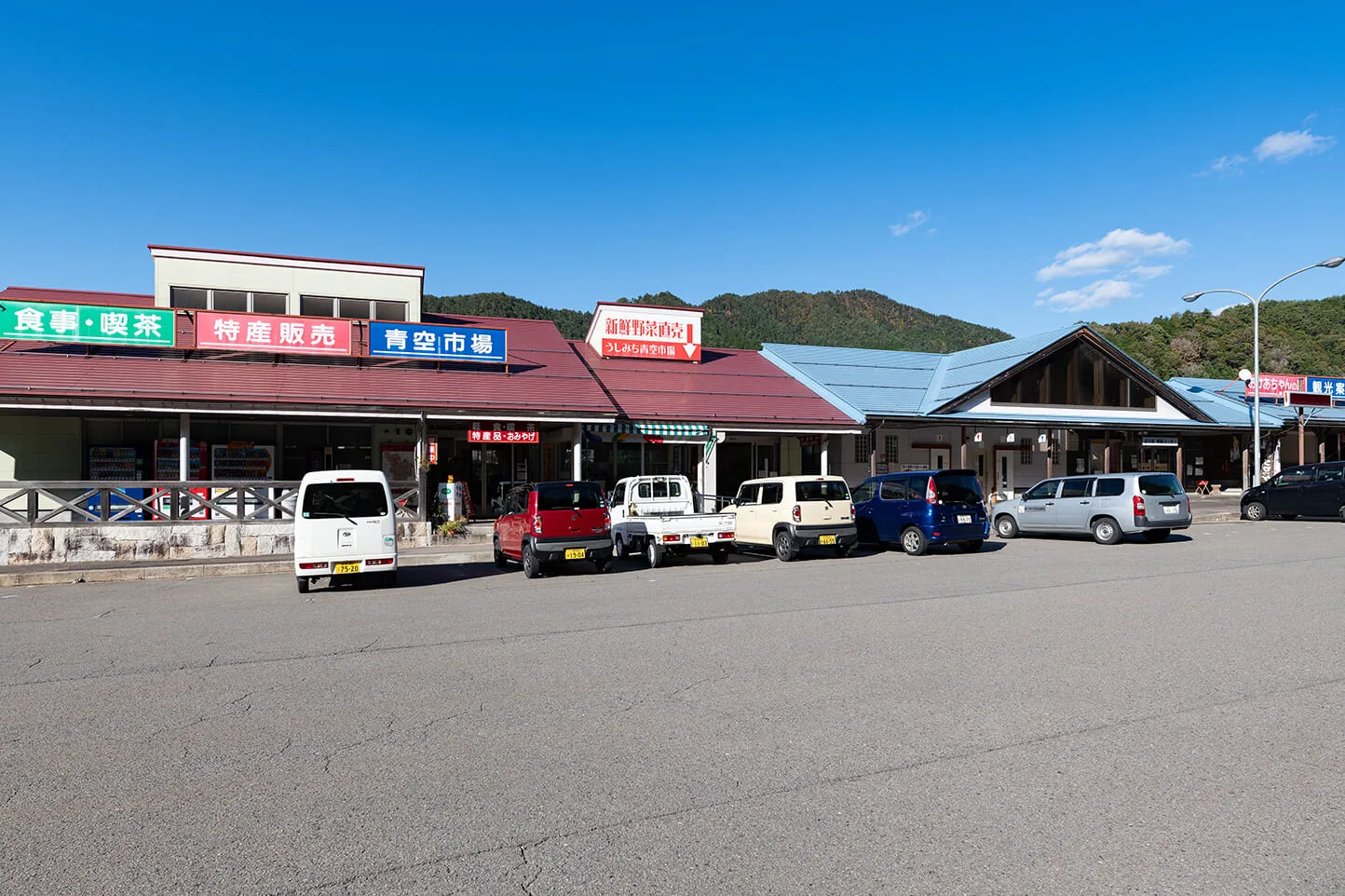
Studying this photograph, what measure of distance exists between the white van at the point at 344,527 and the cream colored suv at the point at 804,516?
6.74m

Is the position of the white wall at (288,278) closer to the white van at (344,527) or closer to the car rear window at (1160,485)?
the white van at (344,527)

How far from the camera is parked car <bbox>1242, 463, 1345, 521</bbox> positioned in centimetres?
2397

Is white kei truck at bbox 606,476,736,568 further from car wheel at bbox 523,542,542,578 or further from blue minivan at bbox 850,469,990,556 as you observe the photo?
blue minivan at bbox 850,469,990,556

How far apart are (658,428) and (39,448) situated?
15656 millimetres

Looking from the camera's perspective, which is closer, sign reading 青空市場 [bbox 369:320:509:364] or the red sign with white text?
the red sign with white text

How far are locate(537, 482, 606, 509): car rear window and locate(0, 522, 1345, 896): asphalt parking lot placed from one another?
4.69 m

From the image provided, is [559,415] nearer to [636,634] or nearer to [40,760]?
[636,634]

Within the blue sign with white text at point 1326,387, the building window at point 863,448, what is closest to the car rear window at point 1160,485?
the building window at point 863,448

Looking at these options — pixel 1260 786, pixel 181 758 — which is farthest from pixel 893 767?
pixel 181 758

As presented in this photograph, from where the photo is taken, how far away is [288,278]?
23.8m

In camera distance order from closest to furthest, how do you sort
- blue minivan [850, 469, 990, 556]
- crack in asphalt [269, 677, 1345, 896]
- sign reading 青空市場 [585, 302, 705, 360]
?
1. crack in asphalt [269, 677, 1345, 896]
2. blue minivan [850, 469, 990, 556]
3. sign reading 青空市場 [585, 302, 705, 360]

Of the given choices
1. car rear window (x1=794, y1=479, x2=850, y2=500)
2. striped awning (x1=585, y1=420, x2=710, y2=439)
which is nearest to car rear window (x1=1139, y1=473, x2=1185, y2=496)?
car rear window (x1=794, y1=479, x2=850, y2=500)

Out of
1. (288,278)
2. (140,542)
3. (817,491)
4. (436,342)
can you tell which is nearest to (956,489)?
(817,491)

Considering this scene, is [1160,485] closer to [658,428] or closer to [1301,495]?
[1301,495]
